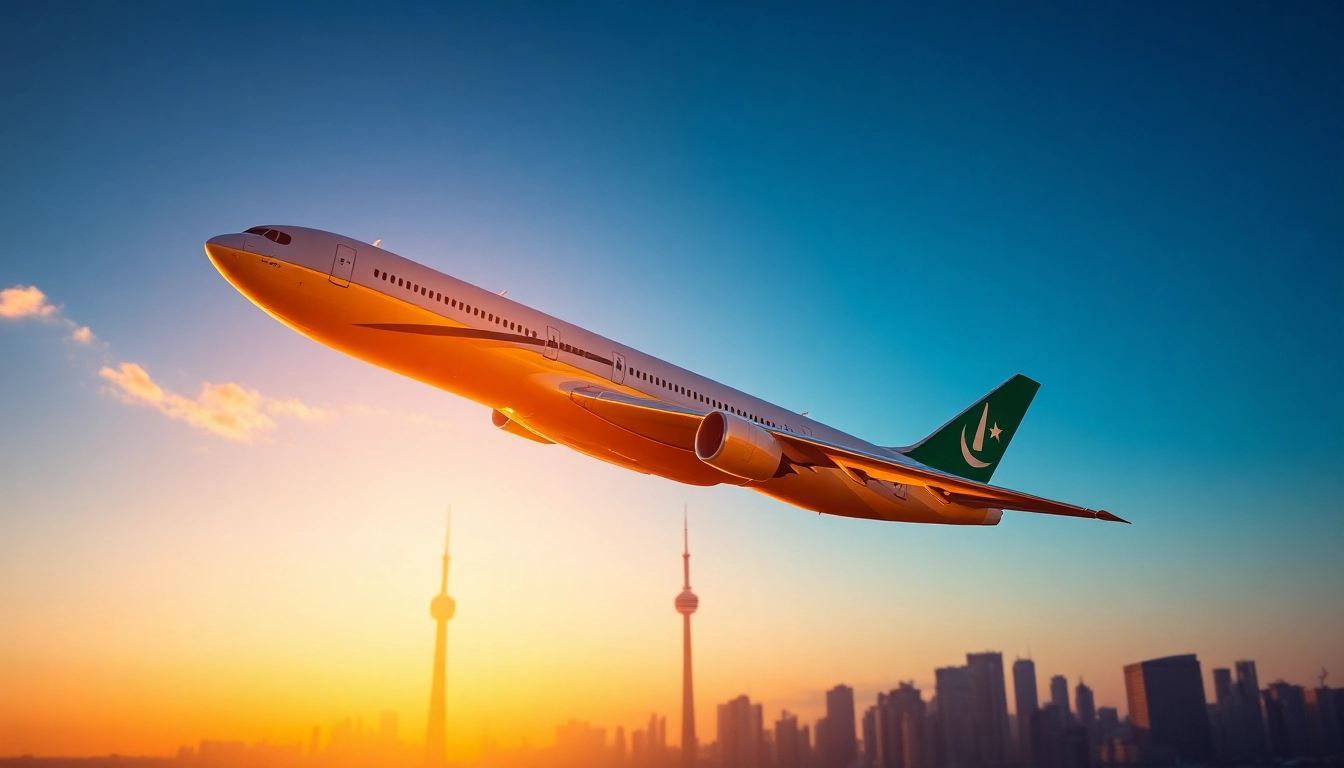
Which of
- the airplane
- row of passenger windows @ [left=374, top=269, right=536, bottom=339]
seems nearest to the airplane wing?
the airplane

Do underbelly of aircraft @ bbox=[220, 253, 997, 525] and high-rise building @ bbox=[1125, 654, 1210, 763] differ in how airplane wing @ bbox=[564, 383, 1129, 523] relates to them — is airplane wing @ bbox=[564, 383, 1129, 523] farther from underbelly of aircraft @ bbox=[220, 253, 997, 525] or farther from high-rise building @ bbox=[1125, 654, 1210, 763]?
high-rise building @ bbox=[1125, 654, 1210, 763]

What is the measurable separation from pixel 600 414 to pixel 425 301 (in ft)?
19.4

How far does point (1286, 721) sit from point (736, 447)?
186801mm

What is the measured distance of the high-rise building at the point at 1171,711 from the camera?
6004 inches

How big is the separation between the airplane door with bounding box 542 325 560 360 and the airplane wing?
3.63ft

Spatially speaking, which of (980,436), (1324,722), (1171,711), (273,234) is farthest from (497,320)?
(1324,722)

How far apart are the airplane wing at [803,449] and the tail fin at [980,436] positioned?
9334 millimetres

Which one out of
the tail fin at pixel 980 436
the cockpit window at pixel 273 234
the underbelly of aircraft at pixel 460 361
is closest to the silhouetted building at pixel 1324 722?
the tail fin at pixel 980 436

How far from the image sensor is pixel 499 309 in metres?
23.0

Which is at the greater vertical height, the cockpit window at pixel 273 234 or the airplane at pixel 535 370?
the cockpit window at pixel 273 234

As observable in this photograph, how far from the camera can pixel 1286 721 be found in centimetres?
15275

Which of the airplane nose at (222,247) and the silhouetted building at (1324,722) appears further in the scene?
the silhouetted building at (1324,722)

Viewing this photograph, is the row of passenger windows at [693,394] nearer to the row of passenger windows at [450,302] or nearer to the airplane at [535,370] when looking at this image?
the airplane at [535,370]

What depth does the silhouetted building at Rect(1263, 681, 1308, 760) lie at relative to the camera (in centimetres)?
14762
